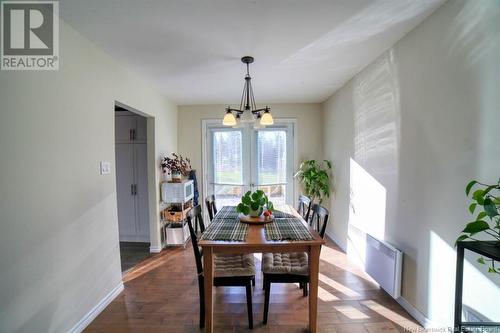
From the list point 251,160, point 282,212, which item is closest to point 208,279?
point 282,212

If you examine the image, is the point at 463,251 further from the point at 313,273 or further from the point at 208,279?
the point at 208,279

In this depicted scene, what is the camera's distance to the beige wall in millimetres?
4332

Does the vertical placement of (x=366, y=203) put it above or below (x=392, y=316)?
above

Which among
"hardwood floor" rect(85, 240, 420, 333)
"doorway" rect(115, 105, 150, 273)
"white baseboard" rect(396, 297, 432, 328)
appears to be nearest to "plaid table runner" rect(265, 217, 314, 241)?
"hardwood floor" rect(85, 240, 420, 333)

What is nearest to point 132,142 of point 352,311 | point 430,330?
point 352,311

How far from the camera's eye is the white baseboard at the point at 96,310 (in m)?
1.86

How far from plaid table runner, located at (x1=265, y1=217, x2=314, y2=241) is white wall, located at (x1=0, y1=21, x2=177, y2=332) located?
1563 mm

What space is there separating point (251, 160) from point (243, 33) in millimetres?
2654

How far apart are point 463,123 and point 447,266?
39.4 inches

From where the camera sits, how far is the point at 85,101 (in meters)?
1.99

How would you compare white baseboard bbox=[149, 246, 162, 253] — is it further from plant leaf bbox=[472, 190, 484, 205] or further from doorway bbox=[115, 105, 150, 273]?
plant leaf bbox=[472, 190, 484, 205]

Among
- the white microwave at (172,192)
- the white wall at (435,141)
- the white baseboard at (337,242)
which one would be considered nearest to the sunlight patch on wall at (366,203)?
the white wall at (435,141)

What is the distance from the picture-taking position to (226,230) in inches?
79.0

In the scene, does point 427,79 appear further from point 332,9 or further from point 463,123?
point 332,9
